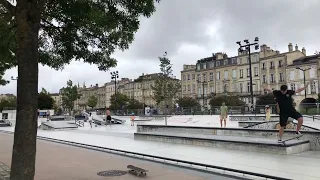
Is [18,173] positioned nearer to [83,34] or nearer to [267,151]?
[83,34]

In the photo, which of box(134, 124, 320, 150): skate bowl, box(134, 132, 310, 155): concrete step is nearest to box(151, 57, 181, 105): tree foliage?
box(134, 124, 320, 150): skate bowl

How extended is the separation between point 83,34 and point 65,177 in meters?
3.57

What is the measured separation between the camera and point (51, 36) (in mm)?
7902

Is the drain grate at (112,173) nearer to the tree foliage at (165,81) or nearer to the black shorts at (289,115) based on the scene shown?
the black shorts at (289,115)

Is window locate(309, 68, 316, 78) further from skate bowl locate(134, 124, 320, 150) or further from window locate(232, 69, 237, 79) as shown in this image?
skate bowl locate(134, 124, 320, 150)

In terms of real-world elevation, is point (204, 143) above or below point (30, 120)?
below

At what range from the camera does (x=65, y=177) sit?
661cm

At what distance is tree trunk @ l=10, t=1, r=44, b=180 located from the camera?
13.5 ft

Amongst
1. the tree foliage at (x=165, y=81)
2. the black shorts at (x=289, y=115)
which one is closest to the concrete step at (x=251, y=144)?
the black shorts at (x=289, y=115)

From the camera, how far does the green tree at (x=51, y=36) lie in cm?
414

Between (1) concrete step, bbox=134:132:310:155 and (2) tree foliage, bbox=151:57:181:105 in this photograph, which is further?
(2) tree foliage, bbox=151:57:181:105

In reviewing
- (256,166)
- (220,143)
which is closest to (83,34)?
(256,166)

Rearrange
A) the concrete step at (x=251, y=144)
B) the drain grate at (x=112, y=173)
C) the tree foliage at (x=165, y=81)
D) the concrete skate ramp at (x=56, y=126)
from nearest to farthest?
the drain grate at (x=112, y=173), the concrete step at (x=251, y=144), the concrete skate ramp at (x=56, y=126), the tree foliage at (x=165, y=81)

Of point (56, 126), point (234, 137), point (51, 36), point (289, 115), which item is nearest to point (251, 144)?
point (289, 115)
